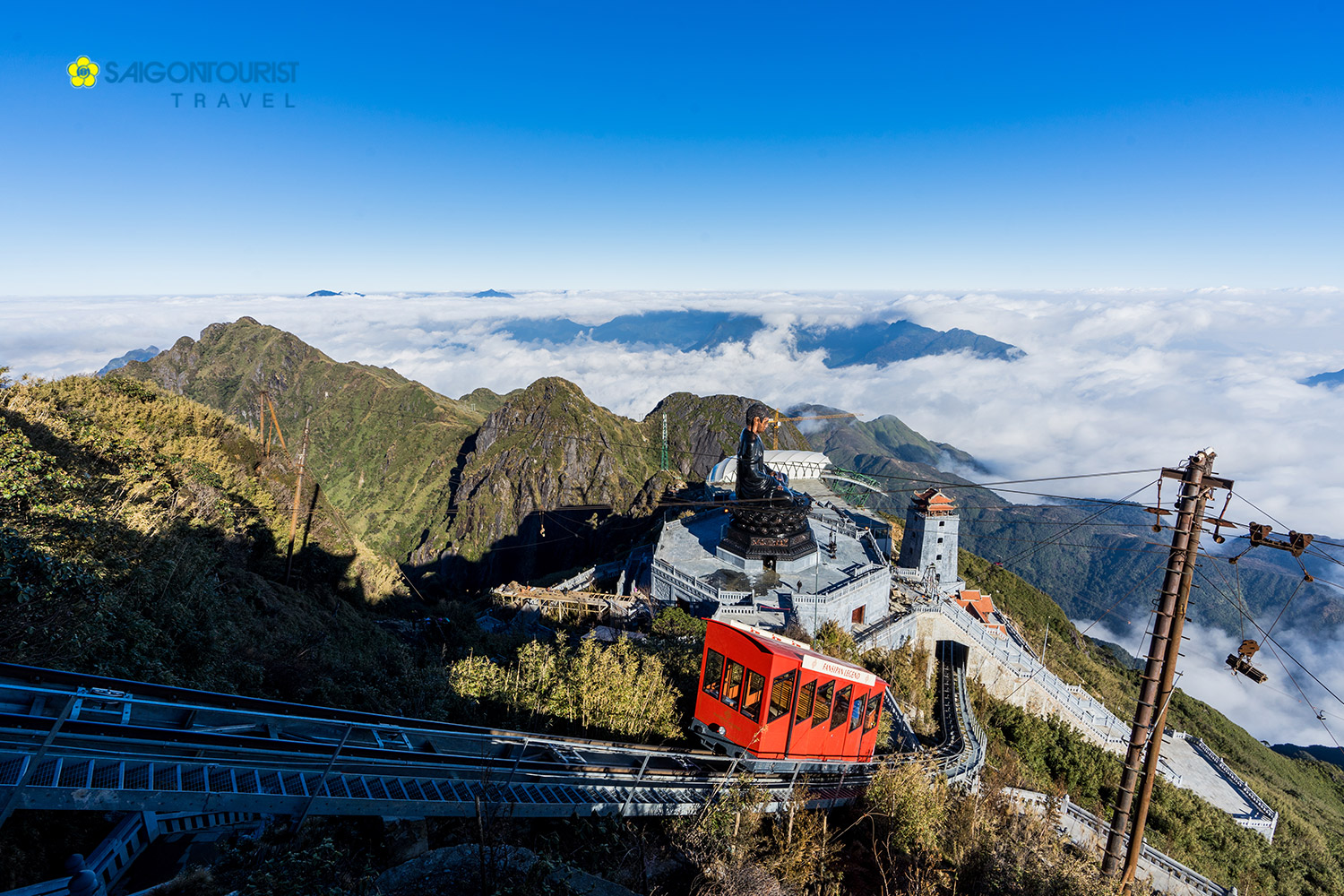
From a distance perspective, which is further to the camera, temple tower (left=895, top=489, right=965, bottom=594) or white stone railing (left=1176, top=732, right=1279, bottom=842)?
temple tower (left=895, top=489, right=965, bottom=594)

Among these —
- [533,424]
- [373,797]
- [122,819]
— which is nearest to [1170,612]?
[373,797]

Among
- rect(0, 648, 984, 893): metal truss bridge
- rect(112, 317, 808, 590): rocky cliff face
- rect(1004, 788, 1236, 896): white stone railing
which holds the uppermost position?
rect(0, 648, 984, 893): metal truss bridge

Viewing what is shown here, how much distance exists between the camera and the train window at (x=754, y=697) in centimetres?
1480

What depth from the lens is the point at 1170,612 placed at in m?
12.5

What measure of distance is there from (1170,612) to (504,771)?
45.6ft

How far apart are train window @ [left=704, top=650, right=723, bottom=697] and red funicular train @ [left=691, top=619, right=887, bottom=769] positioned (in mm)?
23

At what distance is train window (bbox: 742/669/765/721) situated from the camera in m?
14.8

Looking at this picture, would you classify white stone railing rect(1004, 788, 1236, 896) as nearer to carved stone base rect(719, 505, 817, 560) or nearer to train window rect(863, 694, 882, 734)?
train window rect(863, 694, 882, 734)

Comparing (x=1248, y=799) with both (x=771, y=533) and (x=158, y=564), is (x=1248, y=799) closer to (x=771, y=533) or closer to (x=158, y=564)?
(x=771, y=533)

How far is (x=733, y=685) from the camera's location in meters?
15.4

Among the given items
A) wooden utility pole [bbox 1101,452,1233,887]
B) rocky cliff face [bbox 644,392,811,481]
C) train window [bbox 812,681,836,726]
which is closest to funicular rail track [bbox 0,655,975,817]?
train window [bbox 812,681,836,726]

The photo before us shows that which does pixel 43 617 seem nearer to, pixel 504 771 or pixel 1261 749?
pixel 504 771

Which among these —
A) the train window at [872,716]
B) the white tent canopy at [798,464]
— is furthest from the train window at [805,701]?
the white tent canopy at [798,464]

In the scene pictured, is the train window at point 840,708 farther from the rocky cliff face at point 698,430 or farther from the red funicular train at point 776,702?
the rocky cliff face at point 698,430
